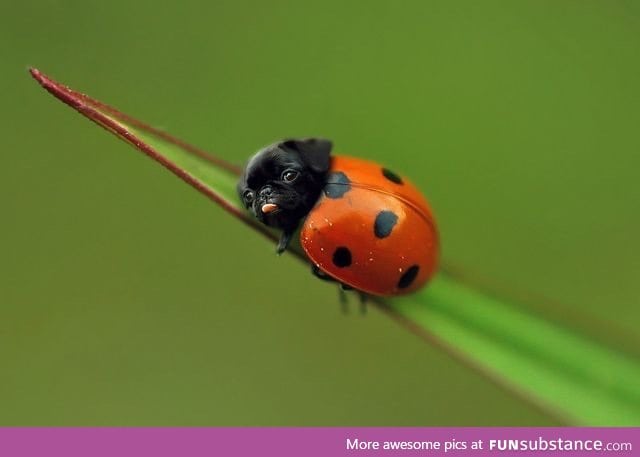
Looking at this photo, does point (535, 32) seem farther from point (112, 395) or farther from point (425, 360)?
point (112, 395)

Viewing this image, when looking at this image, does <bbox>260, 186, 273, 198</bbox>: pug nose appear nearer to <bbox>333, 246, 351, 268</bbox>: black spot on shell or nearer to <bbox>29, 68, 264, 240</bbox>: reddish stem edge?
<bbox>333, 246, 351, 268</bbox>: black spot on shell

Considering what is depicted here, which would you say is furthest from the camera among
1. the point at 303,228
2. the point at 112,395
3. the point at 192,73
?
the point at 192,73

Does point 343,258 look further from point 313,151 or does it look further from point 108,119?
point 108,119

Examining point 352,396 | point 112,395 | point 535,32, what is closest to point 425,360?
point 352,396

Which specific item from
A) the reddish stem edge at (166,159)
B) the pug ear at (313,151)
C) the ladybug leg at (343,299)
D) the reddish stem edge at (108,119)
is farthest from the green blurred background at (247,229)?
the reddish stem edge at (108,119)

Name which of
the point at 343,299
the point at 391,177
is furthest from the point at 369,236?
the point at 343,299

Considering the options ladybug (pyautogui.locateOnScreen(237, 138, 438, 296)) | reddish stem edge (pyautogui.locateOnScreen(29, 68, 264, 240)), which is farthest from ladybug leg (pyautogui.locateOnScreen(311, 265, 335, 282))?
reddish stem edge (pyautogui.locateOnScreen(29, 68, 264, 240))
